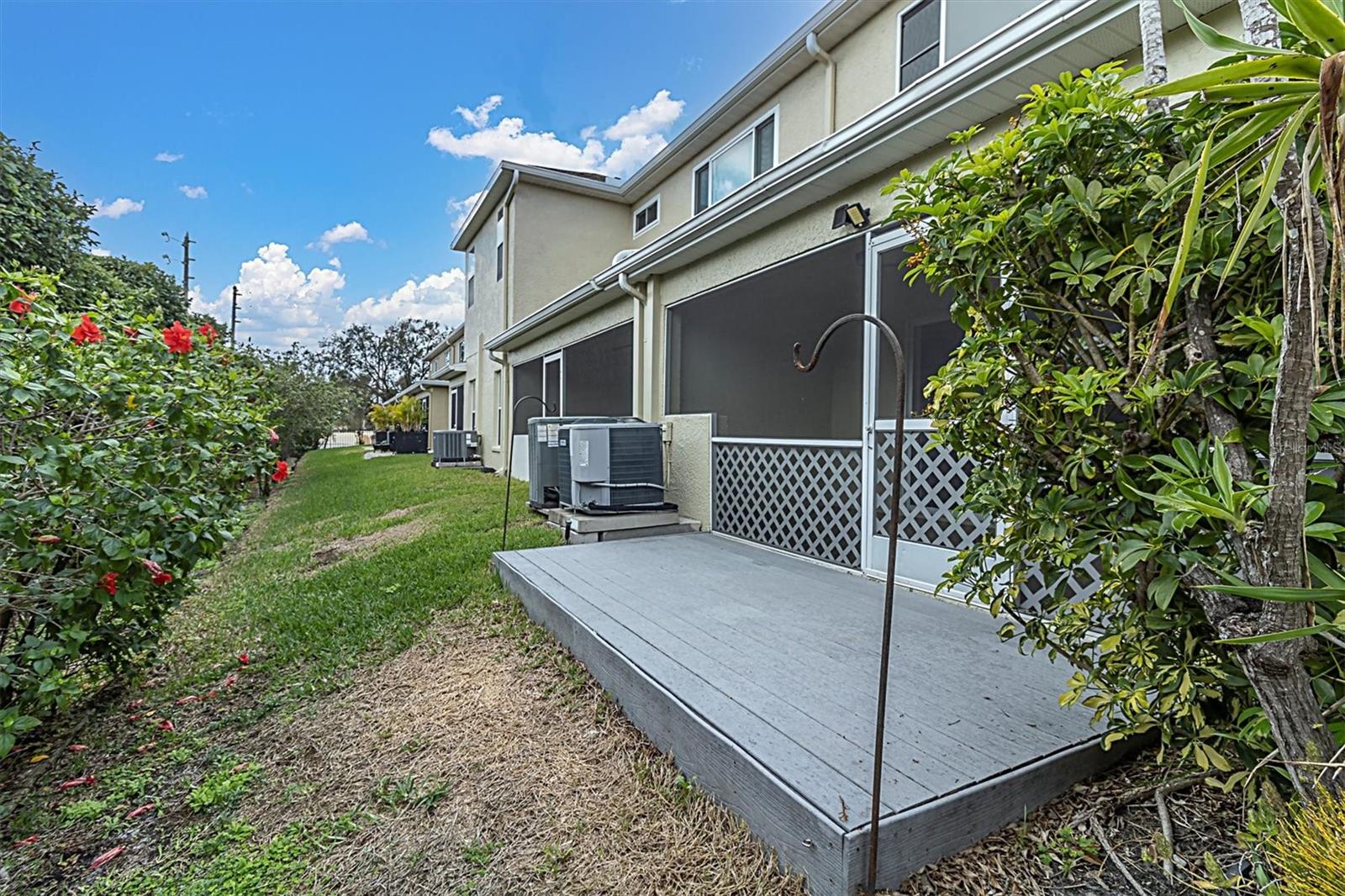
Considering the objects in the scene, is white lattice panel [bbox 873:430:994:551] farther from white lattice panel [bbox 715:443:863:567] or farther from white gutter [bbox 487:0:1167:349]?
white gutter [bbox 487:0:1167:349]

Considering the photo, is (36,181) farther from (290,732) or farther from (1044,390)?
(1044,390)

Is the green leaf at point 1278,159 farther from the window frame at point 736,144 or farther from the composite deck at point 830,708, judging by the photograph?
the window frame at point 736,144

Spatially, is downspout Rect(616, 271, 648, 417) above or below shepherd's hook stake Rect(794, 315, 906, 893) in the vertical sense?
above

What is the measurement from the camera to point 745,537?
608 cm

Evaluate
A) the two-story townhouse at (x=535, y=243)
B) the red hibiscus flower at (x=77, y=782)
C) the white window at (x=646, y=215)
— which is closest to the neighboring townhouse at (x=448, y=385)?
the two-story townhouse at (x=535, y=243)

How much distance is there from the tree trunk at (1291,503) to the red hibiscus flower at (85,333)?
4.19 m

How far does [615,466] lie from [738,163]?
19.7 ft

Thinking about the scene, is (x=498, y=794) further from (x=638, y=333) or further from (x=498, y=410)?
(x=498, y=410)

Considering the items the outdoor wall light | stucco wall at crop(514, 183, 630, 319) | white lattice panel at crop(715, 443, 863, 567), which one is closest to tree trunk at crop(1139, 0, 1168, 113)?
the outdoor wall light

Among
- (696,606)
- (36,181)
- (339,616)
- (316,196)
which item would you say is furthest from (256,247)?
(696,606)

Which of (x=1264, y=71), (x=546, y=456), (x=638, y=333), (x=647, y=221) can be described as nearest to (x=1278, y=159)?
(x=1264, y=71)

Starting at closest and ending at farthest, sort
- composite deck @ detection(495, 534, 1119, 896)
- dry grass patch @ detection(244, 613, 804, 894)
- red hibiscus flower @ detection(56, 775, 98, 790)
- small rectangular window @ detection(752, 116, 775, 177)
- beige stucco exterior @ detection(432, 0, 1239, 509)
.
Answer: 1. composite deck @ detection(495, 534, 1119, 896)
2. dry grass patch @ detection(244, 613, 804, 894)
3. red hibiscus flower @ detection(56, 775, 98, 790)
4. beige stucco exterior @ detection(432, 0, 1239, 509)
5. small rectangular window @ detection(752, 116, 775, 177)

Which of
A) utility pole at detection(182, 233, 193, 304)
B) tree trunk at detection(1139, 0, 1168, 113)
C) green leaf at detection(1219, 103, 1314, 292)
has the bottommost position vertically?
green leaf at detection(1219, 103, 1314, 292)

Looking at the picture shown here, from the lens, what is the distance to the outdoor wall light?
14.6ft
